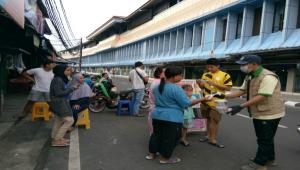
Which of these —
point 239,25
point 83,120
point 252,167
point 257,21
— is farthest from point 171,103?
point 239,25

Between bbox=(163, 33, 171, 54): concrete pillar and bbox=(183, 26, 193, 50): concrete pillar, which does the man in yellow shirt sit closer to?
bbox=(183, 26, 193, 50): concrete pillar

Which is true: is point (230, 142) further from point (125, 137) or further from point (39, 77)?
point (39, 77)

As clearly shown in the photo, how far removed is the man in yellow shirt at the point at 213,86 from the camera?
18.9ft

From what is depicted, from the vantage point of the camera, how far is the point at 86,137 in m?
6.55

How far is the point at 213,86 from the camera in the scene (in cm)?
577

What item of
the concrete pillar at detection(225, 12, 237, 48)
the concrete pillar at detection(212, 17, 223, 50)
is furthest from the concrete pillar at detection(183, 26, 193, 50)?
the concrete pillar at detection(225, 12, 237, 48)

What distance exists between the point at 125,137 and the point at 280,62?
14.9 metres

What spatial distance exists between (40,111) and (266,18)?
17761 millimetres

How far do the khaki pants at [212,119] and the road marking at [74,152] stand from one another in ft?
8.81

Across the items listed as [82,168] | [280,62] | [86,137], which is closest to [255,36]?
[280,62]

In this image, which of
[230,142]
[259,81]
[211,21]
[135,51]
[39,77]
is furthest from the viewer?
[135,51]

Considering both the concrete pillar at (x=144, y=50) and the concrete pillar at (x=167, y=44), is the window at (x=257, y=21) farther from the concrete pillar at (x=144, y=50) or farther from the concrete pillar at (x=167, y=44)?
the concrete pillar at (x=144, y=50)

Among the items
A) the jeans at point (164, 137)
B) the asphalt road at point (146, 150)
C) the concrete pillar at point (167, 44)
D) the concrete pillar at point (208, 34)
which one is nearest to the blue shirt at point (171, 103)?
the jeans at point (164, 137)

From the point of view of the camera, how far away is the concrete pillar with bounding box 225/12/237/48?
24.7m
